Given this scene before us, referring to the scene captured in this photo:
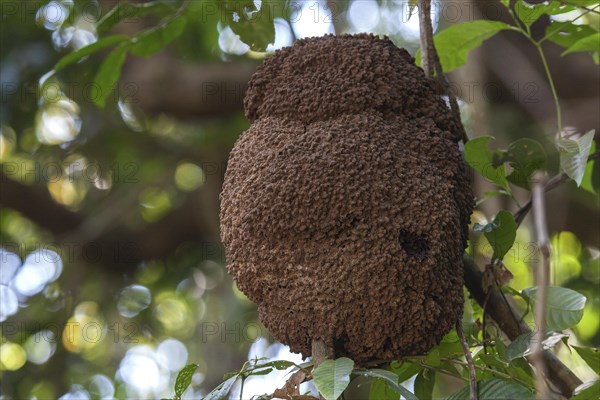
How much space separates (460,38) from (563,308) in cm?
71

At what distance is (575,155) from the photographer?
1.48m

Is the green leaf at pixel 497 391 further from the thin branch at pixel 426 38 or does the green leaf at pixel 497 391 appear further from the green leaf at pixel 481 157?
the thin branch at pixel 426 38

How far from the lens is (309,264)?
4.01 ft

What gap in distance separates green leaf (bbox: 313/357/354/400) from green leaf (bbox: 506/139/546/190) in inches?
29.2

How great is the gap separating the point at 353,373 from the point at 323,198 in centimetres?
27

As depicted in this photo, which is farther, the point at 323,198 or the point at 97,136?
the point at 97,136

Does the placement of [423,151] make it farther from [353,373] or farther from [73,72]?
[73,72]

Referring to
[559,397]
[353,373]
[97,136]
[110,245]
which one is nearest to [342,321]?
[353,373]

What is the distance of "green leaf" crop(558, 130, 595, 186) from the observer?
144cm

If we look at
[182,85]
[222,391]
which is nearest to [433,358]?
[222,391]

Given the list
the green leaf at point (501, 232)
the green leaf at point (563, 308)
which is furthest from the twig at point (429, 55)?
the green leaf at point (563, 308)

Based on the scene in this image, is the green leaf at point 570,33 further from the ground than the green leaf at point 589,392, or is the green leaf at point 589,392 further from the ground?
the green leaf at point 570,33

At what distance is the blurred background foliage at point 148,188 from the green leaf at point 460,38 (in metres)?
1.20

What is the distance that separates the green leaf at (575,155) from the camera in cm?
144
